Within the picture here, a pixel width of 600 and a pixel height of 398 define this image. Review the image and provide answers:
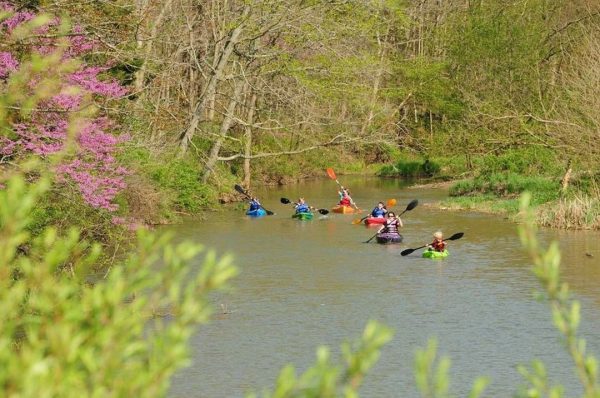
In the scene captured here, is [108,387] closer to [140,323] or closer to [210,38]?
[140,323]

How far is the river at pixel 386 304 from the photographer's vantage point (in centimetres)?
1395

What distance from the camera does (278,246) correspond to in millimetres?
25250

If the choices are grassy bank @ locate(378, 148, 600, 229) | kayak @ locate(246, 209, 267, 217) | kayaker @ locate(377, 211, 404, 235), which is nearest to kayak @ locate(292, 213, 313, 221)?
kayak @ locate(246, 209, 267, 217)

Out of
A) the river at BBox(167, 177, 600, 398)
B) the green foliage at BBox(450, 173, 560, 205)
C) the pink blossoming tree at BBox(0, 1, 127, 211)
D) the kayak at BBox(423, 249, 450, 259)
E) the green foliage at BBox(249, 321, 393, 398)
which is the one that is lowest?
the river at BBox(167, 177, 600, 398)

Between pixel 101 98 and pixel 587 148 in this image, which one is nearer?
pixel 101 98

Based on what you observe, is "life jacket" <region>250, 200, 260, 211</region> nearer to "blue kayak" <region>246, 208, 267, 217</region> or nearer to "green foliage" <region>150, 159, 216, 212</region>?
"blue kayak" <region>246, 208, 267, 217</region>

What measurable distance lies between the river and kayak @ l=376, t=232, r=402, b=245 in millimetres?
163

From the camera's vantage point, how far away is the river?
13953 millimetres

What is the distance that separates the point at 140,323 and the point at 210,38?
3221cm

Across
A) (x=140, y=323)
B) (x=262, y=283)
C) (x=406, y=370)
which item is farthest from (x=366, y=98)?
(x=140, y=323)

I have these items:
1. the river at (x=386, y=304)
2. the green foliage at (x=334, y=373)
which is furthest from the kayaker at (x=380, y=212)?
the green foliage at (x=334, y=373)

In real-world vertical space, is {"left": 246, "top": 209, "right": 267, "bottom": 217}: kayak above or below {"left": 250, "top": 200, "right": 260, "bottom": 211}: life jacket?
below

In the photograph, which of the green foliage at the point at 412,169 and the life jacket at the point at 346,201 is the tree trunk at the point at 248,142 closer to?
the life jacket at the point at 346,201

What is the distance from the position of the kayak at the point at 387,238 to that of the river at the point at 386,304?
0.53 feet
